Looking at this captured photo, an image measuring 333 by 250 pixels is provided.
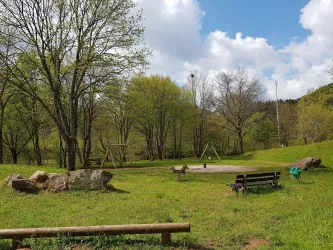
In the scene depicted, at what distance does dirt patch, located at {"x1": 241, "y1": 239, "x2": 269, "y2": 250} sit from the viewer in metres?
5.74

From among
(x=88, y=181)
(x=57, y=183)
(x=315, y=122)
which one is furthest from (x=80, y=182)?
(x=315, y=122)

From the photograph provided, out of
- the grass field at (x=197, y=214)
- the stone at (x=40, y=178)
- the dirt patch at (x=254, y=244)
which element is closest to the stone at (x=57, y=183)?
the grass field at (x=197, y=214)

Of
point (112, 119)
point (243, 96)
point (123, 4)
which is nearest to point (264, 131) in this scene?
point (243, 96)

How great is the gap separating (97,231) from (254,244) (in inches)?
123

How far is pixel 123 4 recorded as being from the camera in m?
21.7

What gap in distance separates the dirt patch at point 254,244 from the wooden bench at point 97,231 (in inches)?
48.9

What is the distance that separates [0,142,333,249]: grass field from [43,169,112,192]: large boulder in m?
0.56

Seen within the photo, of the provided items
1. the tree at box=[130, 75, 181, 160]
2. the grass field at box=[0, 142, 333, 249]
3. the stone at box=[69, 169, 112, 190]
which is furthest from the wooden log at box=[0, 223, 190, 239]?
the tree at box=[130, 75, 181, 160]

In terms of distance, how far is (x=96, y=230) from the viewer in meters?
5.74

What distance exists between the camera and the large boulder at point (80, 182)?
12.7 meters

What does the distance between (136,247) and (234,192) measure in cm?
751

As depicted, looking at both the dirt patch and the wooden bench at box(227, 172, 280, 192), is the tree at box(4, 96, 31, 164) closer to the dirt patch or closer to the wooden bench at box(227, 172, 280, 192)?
the wooden bench at box(227, 172, 280, 192)

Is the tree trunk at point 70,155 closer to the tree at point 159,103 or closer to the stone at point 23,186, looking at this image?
the stone at point 23,186

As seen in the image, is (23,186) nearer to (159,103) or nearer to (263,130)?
(159,103)
